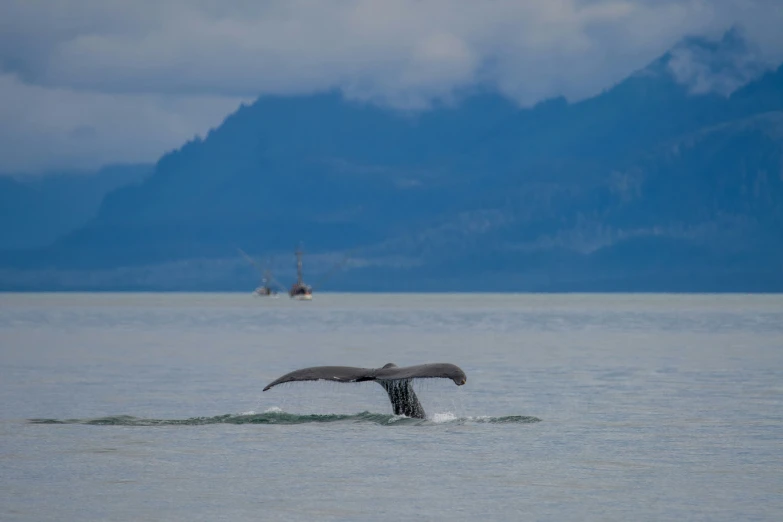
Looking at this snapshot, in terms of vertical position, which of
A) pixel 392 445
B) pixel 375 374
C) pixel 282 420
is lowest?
pixel 392 445

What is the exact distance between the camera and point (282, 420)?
2709 cm

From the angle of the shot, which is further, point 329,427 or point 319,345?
point 319,345

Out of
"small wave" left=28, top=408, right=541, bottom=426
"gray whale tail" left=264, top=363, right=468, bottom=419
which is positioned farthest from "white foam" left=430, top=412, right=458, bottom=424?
"gray whale tail" left=264, top=363, right=468, bottom=419

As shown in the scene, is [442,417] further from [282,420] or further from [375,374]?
[375,374]

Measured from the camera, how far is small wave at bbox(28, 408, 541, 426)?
2653cm

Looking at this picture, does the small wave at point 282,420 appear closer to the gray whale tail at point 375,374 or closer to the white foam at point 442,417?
the white foam at point 442,417

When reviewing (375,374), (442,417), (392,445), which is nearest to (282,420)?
(442,417)

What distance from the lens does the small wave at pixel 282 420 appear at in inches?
1045

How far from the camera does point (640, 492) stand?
A: 18.8m

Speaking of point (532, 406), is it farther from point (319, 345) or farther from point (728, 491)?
point (319, 345)

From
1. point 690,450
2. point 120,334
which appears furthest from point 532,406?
point 120,334

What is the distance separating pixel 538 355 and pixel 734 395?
21.2m

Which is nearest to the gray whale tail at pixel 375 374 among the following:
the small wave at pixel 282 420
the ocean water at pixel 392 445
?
the ocean water at pixel 392 445

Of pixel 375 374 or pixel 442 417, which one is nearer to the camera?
pixel 375 374
